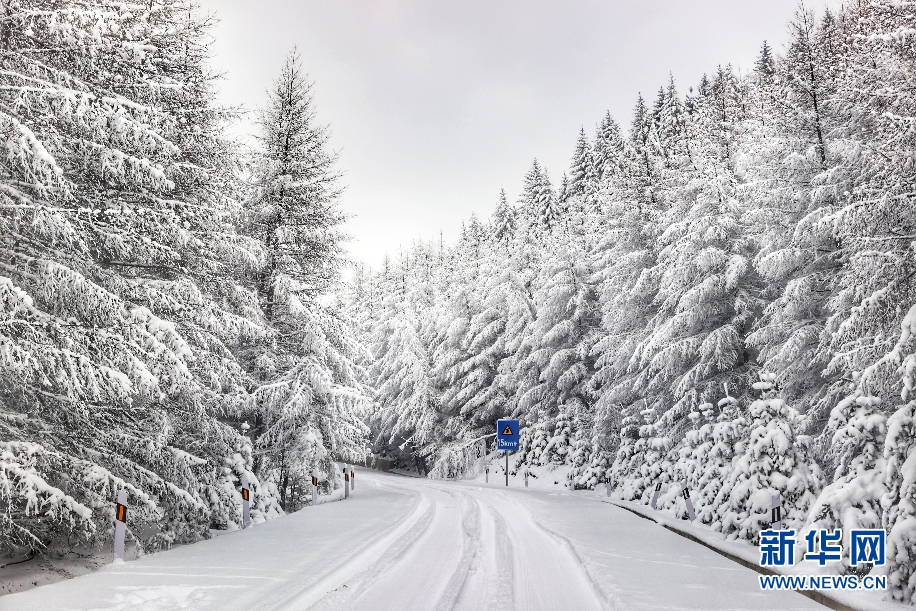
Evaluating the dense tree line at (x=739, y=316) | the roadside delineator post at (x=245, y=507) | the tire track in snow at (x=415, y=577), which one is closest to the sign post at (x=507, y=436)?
the dense tree line at (x=739, y=316)

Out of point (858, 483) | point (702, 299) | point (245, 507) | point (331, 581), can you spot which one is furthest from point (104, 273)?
point (702, 299)

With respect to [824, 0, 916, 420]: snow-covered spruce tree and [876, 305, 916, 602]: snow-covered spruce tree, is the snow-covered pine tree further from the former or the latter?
[876, 305, 916, 602]: snow-covered spruce tree

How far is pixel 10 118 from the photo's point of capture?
23.2 ft

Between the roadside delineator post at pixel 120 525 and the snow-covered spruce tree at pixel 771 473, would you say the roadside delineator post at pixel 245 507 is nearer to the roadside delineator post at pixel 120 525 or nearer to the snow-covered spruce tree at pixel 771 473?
the roadside delineator post at pixel 120 525

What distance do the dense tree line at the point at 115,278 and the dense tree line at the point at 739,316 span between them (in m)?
8.68

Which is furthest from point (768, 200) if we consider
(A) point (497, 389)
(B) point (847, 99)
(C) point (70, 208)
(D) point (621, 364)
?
(A) point (497, 389)

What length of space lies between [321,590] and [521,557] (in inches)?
136

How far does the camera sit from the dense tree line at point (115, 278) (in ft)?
24.4

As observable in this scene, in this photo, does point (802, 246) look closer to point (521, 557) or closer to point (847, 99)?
point (847, 99)

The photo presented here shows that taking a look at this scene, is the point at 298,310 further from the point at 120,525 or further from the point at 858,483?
the point at 858,483

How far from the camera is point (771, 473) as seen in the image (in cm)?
1023

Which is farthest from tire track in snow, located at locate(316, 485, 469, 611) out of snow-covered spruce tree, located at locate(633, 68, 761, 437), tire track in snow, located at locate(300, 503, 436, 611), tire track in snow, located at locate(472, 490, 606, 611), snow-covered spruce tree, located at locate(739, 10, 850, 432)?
snow-covered spruce tree, located at locate(633, 68, 761, 437)

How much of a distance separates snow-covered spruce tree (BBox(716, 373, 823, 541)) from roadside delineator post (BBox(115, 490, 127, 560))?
10.3 metres

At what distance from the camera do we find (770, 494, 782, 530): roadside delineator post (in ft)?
32.1
